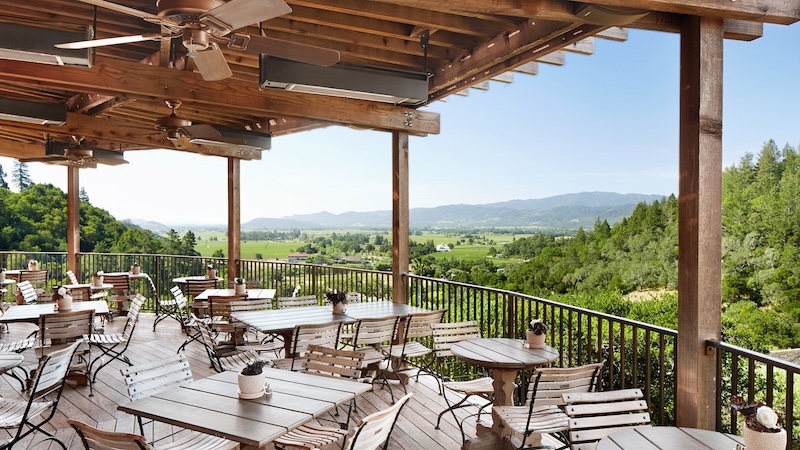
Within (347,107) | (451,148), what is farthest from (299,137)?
(347,107)

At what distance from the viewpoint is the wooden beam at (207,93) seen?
4.82 m

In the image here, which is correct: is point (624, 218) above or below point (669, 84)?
below

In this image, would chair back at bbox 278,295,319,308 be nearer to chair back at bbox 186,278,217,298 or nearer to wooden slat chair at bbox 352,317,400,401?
wooden slat chair at bbox 352,317,400,401

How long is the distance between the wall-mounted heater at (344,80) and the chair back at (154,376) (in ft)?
7.14

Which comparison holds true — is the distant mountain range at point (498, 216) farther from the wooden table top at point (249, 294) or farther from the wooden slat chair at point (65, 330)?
the wooden slat chair at point (65, 330)

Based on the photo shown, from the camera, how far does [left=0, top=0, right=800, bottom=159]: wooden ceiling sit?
10.5 feet

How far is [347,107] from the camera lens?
633 centimetres

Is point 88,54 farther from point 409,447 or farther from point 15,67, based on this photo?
point 409,447

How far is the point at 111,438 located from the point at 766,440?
2627 millimetres

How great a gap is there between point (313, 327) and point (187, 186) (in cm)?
2340

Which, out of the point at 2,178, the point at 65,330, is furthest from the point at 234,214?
the point at 2,178

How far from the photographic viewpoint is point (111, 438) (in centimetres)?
249

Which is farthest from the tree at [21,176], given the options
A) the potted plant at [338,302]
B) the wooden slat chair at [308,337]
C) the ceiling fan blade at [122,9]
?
the ceiling fan blade at [122,9]

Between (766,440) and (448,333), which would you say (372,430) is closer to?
(766,440)
